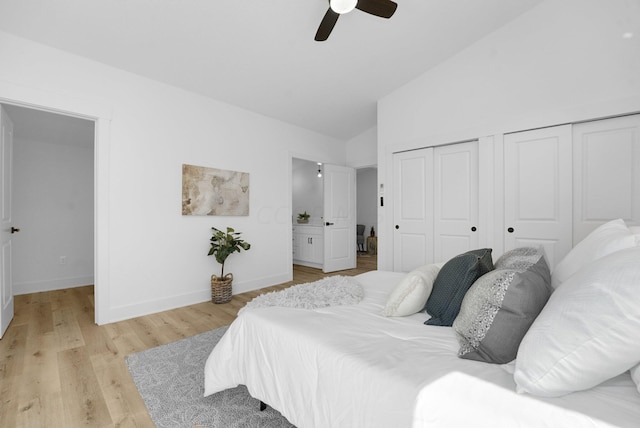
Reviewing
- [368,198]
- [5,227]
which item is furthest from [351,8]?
[368,198]

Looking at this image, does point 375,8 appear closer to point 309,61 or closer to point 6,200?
point 309,61

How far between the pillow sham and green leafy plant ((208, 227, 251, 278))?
266 centimetres

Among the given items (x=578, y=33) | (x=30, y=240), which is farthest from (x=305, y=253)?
(x=578, y=33)

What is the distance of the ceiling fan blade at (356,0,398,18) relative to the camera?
211 cm

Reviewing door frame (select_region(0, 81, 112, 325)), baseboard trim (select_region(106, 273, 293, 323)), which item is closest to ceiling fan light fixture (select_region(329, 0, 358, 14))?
door frame (select_region(0, 81, 112, 325))

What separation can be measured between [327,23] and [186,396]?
2715 millimetres

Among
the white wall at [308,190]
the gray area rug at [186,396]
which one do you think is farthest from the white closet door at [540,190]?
the white wall at [308,190]

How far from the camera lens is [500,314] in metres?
1.02

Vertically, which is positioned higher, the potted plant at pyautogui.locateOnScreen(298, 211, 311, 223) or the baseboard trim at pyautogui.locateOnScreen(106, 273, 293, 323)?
the potted plant at pyautogui.locateOnScreen(298, 211, 311, 223)

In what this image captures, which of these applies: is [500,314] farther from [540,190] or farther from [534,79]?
[534,79]

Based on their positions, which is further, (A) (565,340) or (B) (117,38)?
(B) (117,38)

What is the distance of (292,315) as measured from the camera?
4.70 ft

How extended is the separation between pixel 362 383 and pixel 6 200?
3.62 metres

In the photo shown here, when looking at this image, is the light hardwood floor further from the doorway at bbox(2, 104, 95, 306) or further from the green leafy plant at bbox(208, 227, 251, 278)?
the green leafy plant at bbox(208, 227, 251, 278)
